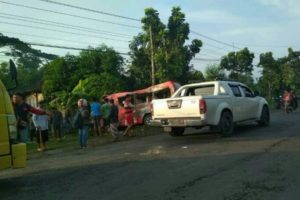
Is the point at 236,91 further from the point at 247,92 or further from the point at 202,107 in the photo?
the point at 202,107

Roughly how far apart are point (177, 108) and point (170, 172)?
20.8ft

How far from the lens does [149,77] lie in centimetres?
Result: 3984

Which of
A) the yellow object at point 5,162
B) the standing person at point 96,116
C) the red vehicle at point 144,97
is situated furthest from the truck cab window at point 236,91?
the yellow object at point 5,162

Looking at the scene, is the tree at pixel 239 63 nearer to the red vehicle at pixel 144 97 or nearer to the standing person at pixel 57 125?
the red vehicle at pixel 144 97

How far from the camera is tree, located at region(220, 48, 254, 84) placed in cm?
5369

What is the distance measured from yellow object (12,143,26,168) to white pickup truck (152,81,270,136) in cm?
729

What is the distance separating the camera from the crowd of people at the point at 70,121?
1404 centimetres

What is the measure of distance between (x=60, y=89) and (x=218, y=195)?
29.8m

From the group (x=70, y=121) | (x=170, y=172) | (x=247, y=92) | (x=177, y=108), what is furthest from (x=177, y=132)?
(x=70, y=121)

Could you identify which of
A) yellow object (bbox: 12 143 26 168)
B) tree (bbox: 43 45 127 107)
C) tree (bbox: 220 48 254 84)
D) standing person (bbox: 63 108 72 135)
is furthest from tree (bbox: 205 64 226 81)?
yellow object (bbox: 12 143 26 168)

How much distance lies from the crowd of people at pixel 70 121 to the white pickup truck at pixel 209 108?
230 centimetres

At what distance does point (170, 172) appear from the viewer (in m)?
10.2

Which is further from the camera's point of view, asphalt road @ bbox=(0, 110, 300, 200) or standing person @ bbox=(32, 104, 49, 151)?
standing person @ bbox=(32, 104, 49, 151)

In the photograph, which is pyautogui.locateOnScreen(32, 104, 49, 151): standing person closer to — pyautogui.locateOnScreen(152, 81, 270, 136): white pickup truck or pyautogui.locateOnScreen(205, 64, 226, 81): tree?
pyautogui.locateOnScreen(152, 81, 270, 136): white pickup truck
